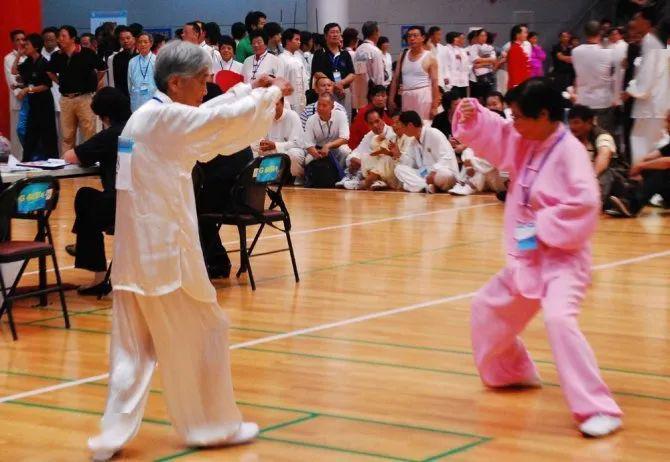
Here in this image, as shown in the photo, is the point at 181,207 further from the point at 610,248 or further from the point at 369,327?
the point at 610,248

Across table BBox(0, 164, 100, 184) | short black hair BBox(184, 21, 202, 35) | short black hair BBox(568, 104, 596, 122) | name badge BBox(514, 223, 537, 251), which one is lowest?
short black hair BBox(568, 104, 596, 122)

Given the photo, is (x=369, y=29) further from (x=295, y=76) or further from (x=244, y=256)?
(x=244, y=256)

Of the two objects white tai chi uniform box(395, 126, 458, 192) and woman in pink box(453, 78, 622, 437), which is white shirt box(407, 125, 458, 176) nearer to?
white tai chi uniform box(395, 126, 458, 192)

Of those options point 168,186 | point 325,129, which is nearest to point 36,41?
point 325,129

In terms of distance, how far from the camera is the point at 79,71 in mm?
15711

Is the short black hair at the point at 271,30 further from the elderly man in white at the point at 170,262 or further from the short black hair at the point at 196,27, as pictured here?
the elderly man in white at the point at 170,262

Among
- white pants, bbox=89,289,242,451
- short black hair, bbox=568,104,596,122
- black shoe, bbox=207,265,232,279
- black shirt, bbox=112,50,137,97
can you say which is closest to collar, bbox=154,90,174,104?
white pants, bbox=89,289,242,451

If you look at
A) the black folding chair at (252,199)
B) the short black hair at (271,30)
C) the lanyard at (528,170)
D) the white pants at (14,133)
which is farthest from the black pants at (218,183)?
the white pants at (14,133)

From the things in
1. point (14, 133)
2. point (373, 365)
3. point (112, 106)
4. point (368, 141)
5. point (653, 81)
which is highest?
point (112, 106)

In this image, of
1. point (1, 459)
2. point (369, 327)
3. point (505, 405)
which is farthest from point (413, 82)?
point (1, 459)

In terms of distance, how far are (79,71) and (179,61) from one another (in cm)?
1148

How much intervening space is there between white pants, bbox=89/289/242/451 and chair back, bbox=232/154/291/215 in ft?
12.3

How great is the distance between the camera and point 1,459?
4617 mm

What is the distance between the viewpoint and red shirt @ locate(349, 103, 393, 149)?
49.7ft
